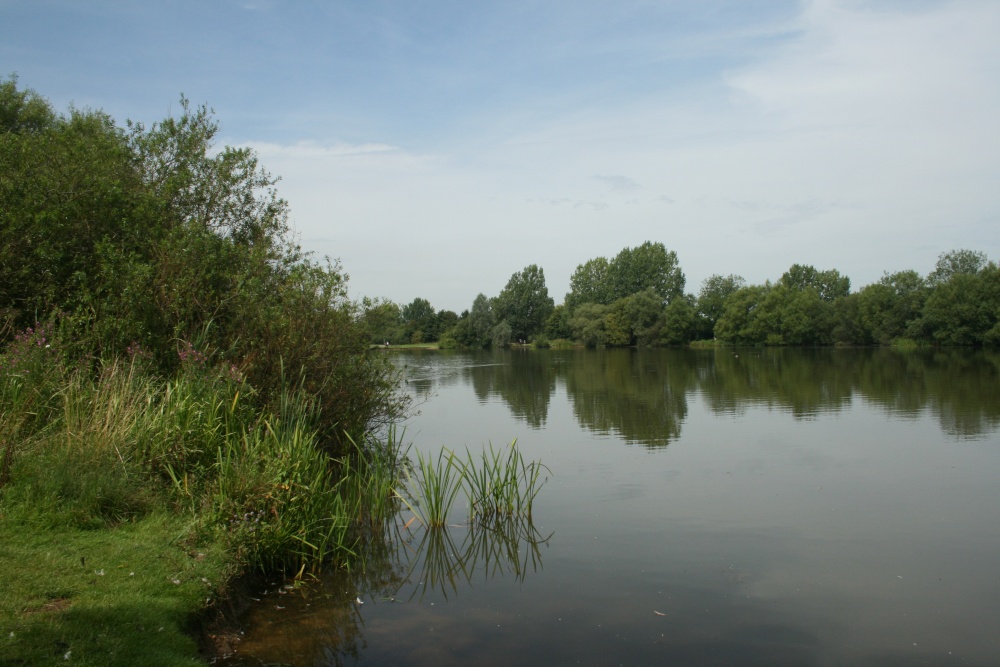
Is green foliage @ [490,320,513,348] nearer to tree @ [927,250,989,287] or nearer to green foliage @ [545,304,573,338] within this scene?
green foliage @ [545,304,573,338]

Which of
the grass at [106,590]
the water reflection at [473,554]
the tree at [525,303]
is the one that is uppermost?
the tree at [525,303]

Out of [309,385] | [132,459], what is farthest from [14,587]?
[309,385]

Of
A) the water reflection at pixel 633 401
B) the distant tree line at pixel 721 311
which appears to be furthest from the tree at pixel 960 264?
the water reflection at pixel 633 401

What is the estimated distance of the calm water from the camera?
709cm

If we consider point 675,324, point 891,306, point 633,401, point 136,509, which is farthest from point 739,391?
point 675,324

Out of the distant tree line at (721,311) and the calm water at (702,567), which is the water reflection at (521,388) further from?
the distant tree line at (721,311)

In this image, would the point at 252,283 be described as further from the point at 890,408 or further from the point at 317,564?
the point at 890,408

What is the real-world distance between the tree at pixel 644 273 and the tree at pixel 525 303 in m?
12.1

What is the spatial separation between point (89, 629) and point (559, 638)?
4163 mm

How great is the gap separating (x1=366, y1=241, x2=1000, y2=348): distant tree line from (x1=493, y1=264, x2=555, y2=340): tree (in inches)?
6.4

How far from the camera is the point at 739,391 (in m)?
30.9

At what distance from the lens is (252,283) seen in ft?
41.5

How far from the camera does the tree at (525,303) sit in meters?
108

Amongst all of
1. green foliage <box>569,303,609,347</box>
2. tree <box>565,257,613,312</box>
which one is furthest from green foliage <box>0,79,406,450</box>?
tree <box>565,257,613,312</box>
